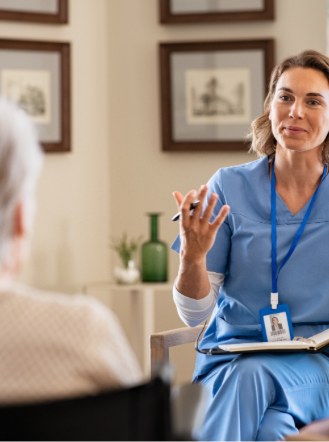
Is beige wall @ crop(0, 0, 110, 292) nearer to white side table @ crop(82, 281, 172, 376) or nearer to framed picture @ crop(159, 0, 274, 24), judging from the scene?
white side table @ crop(82, 281, 172, 376)

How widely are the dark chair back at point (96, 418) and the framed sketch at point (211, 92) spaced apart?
261 cm

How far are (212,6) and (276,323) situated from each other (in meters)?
2.02

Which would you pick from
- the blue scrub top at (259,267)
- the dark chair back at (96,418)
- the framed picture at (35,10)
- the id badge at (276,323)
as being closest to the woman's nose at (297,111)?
the blue scrub top at (259,267)

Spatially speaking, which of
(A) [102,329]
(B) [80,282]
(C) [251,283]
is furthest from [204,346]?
(B) [80,282]

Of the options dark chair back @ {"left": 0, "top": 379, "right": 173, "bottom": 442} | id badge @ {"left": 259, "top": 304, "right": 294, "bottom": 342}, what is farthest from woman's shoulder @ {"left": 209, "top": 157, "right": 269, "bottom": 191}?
dark chair back @ {"left": 0, "top": 379, "right": 173, "bottom": 442}

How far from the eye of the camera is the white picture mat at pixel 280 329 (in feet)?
6.08

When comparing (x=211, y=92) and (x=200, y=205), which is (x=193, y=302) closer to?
(x=200, y=205)

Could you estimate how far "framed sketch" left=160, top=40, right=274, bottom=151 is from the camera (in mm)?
3311

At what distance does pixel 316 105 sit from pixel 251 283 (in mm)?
619

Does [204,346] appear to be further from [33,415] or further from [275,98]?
[33,415]

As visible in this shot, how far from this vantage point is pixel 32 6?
3.21 metres

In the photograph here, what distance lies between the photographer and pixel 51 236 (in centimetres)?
329

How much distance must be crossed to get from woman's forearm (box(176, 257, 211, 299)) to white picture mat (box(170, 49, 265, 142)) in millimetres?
1577

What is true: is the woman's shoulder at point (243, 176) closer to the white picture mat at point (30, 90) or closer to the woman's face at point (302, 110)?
the woman's face at point (302, 110)
